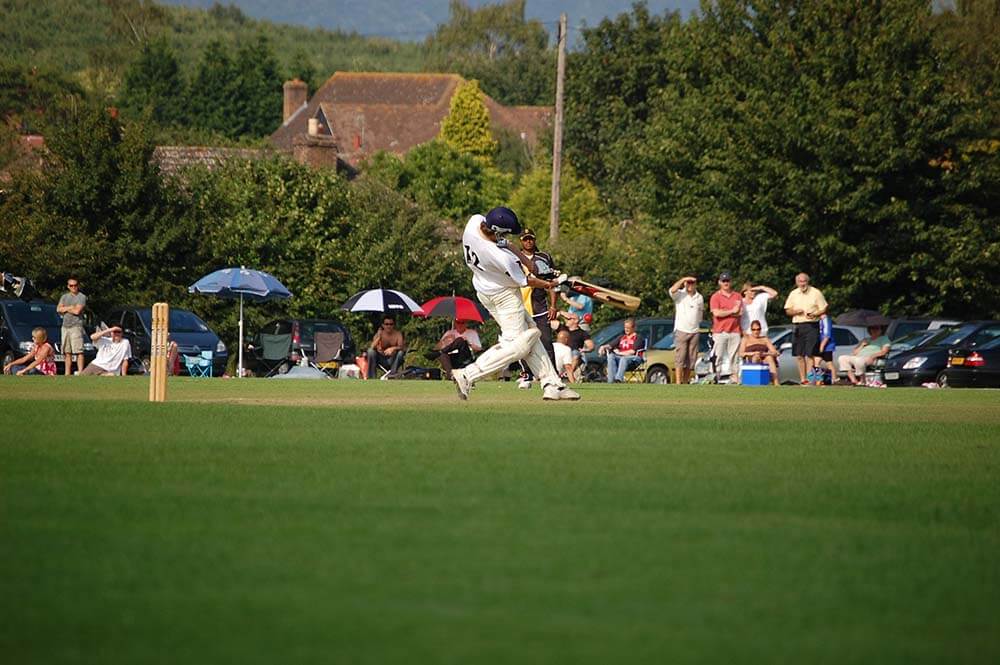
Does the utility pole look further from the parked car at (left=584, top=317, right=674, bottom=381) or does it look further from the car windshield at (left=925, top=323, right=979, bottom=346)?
the car windshield at (left=925, top=323, right=979, bottom=346)

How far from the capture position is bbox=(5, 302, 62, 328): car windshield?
3891cm

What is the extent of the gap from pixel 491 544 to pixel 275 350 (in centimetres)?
3628

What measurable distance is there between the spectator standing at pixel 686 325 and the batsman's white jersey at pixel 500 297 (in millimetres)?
11486

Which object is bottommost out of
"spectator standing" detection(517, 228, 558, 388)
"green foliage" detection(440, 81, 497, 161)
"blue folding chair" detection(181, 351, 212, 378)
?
"blue folding chair" detection(181, 351, 212, 378)

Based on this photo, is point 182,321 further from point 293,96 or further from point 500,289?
point 293,96

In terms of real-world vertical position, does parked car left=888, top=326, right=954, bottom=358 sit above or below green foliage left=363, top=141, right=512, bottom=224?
below

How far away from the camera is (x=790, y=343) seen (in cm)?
3834

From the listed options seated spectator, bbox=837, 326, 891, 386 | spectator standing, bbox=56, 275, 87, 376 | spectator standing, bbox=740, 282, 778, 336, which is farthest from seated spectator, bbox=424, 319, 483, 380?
seated spectator, bbox=837, 326, 891, 386

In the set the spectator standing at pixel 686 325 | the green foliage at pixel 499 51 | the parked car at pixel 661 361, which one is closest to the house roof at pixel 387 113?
the green foliage at pixel 499 51

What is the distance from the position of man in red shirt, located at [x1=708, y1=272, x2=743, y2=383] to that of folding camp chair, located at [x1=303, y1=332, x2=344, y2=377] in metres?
12.7

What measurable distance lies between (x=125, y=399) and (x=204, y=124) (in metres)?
98.8

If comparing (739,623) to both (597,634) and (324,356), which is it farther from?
(324,356)

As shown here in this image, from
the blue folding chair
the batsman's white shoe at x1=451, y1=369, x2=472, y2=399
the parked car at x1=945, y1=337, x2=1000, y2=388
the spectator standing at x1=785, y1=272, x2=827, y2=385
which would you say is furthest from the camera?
the blue folding chair

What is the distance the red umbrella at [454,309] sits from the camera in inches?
1663
